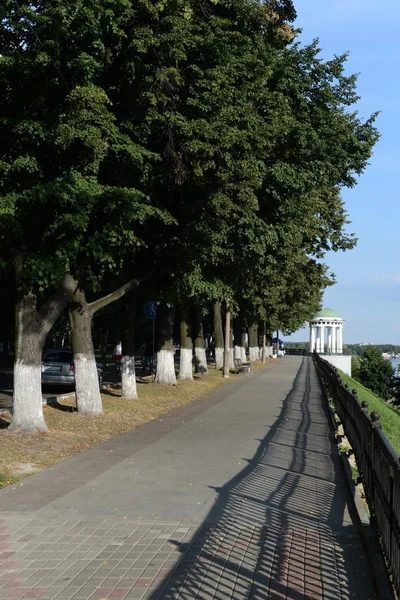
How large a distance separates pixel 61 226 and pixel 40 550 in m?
6.64

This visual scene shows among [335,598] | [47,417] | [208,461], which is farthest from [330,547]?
[47,417]

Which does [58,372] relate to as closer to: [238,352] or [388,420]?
[388,420]

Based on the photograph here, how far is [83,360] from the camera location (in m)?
15.3

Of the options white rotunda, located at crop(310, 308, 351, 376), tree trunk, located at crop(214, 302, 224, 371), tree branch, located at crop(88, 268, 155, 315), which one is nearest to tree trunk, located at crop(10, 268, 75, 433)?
tree branch, located at crop(88, 268, 155, 315)

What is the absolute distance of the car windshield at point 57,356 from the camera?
22234mm

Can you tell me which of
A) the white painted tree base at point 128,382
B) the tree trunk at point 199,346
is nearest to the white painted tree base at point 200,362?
the tree trunk at point 199,346

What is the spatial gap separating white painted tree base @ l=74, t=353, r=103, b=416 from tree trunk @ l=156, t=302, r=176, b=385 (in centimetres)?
812

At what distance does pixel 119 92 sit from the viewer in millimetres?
13867

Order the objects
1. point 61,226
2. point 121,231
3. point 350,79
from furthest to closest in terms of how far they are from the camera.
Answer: point 350,79
point 121,231
point 61,226

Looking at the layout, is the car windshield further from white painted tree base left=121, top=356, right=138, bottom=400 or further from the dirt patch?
white painted tree base left=121, top=356, right=138, bottom=400

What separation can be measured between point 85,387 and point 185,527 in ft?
28.1

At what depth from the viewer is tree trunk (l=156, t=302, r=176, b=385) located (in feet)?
77.1

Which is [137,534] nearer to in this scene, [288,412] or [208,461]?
[208,461]

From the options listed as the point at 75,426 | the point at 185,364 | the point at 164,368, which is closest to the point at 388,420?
the point at 185,364
